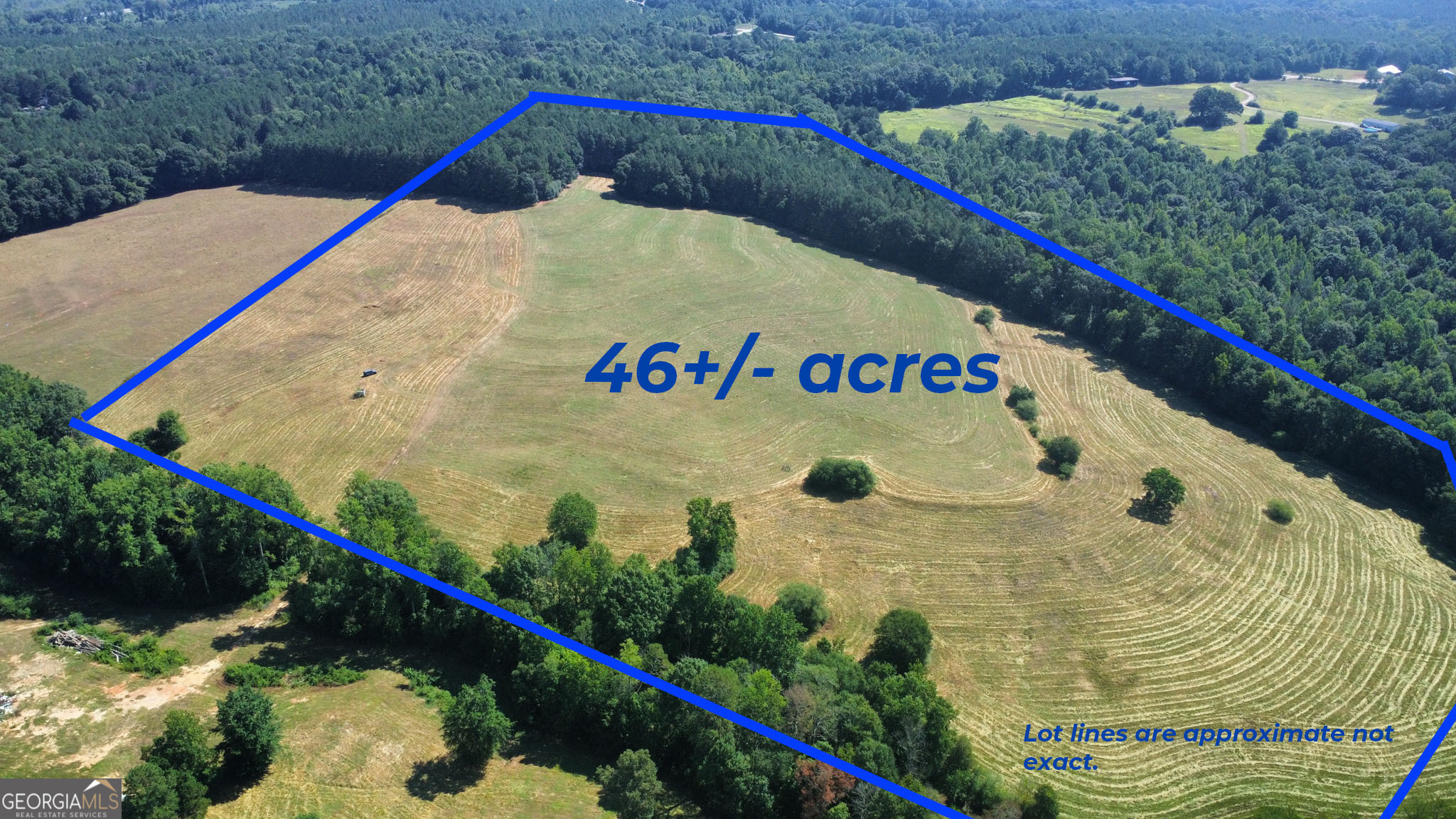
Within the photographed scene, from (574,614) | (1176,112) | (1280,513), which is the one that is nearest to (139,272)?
(574,614)

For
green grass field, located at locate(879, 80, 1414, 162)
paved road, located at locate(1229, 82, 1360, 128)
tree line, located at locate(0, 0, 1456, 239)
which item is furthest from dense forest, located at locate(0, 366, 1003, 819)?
paved road, located at locate(1229, 82, 1360, 128)

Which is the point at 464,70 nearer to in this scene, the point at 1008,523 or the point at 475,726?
the point at 1008,523

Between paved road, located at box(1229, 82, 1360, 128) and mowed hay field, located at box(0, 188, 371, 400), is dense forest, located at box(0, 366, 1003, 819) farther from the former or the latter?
paved road, located at box(1229, 82, 1360, 128)

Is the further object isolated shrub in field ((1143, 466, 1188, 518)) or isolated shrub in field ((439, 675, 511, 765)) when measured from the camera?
isolated shrub in field ((1143, 466, 1188, 518))

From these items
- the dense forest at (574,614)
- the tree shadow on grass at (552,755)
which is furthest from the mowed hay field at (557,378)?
the tree shadow on grass at (552,755)

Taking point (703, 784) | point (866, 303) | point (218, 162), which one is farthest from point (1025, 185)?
point (218, 162)

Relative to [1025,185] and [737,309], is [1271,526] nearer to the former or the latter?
[737,309]
